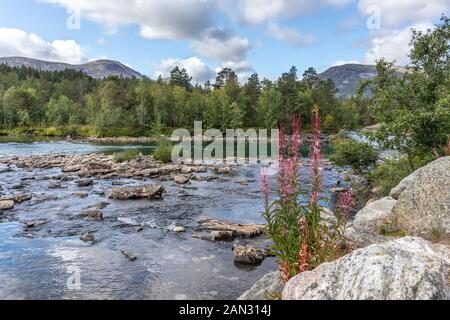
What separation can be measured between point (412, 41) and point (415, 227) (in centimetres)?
1420

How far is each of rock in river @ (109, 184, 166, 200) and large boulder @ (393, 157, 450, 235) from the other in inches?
732

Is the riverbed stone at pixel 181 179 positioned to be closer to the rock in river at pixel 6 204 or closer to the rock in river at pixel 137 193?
the rock in river at pixel 137 193

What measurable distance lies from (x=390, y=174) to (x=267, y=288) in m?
17.9

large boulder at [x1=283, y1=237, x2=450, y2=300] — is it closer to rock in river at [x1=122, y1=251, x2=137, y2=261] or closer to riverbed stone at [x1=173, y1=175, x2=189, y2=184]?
rock in river at [x1=122, y1=251, x2=137, y2=261]

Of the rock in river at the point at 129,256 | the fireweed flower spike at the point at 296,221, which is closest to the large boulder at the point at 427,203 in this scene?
the fireweed flower spike at the point at 296,221

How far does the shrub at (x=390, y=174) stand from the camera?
73.5 feet

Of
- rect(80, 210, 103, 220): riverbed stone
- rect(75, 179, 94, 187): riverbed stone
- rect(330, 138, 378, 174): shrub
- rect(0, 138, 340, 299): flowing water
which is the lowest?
rect(0, 138, 340, 299): flowing water

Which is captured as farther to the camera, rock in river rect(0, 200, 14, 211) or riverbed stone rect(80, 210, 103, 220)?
rock in river rect(0, 200, 14, 211)

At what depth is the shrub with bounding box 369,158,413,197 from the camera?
22406 mm

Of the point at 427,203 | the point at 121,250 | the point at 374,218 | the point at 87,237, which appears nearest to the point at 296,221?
the point at 427,203

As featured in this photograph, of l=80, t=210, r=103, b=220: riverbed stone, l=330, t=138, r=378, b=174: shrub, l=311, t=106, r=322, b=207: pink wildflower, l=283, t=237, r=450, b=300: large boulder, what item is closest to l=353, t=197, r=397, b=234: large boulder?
l=311, t=106, r=322, b=207: pink wildflower

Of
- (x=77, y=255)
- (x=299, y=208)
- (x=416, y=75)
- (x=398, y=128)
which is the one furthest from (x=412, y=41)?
(x=77, y=255)

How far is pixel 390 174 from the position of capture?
23578 mm

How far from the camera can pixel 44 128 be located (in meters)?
111
